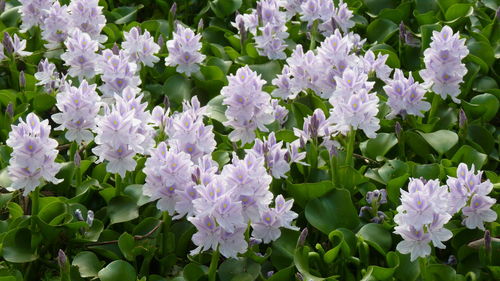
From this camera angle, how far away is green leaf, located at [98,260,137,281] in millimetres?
2951

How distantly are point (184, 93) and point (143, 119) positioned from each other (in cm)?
106

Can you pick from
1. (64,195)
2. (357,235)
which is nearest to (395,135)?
(357,235)

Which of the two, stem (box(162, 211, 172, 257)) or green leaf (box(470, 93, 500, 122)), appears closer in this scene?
stem (box(162, 211, 172, 257))

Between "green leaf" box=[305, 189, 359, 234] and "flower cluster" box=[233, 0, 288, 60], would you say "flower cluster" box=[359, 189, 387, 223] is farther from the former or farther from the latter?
"flower cluster" box=[233, 0, 288, 60]

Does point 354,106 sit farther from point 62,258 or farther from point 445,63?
point 62,258

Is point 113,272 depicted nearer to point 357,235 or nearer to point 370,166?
point 357,235

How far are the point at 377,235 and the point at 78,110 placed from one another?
127cm

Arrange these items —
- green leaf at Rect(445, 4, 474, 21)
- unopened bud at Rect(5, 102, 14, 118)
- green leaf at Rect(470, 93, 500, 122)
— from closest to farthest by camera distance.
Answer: unopened bud at Rect(5, 102, 14, 118), green leaf at Rect(470, 93, 500, 122), green leaf at Rect(445, 4, 474, 21)

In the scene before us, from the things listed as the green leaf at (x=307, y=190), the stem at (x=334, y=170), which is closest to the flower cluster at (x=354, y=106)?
the stem at (x=334, y=170)

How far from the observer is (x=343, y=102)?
3336 millimetres

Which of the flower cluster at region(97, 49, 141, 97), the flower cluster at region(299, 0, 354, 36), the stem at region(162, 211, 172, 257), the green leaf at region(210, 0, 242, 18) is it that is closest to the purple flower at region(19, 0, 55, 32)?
the flower cluster at region(97, 49, 141, 97)

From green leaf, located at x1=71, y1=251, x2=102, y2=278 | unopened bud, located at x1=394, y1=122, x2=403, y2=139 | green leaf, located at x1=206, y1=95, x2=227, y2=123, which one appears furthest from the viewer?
green leaf, located at x1=206, y1=95, x2=227, y2=123

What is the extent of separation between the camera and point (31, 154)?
298 centimetres

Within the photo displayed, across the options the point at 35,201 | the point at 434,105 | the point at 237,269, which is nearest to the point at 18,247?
the point at 35,201
